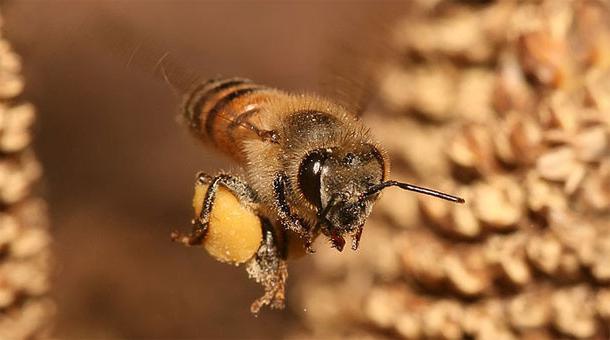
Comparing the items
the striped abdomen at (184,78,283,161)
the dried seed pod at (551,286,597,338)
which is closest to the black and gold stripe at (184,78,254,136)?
the striped abdomen at (184,78,283,161)

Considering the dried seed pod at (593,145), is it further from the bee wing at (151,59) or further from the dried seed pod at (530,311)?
the bee wing at (151,59)

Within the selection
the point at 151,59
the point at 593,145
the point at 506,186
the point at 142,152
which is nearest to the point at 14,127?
the point at 151,59

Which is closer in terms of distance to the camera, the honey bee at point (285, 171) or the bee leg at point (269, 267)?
the honey bee at point (285, 171)

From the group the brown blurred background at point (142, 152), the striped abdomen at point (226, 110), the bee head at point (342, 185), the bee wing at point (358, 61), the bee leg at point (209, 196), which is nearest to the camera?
the bee head at point (342, 185)

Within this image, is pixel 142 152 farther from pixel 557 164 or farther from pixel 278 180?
pixel 557 164

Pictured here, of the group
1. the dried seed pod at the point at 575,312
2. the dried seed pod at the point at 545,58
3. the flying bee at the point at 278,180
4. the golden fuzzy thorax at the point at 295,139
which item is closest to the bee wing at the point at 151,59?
the flying bee at the point at 278,180

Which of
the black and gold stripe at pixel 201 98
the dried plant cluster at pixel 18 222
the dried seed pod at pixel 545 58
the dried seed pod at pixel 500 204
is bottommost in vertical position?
the dried plant cluster at pixel 18 222

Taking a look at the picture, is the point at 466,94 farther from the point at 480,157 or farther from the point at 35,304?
the point at 35,304

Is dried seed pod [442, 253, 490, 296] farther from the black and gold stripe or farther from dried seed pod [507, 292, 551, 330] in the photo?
the black and gold stripe
